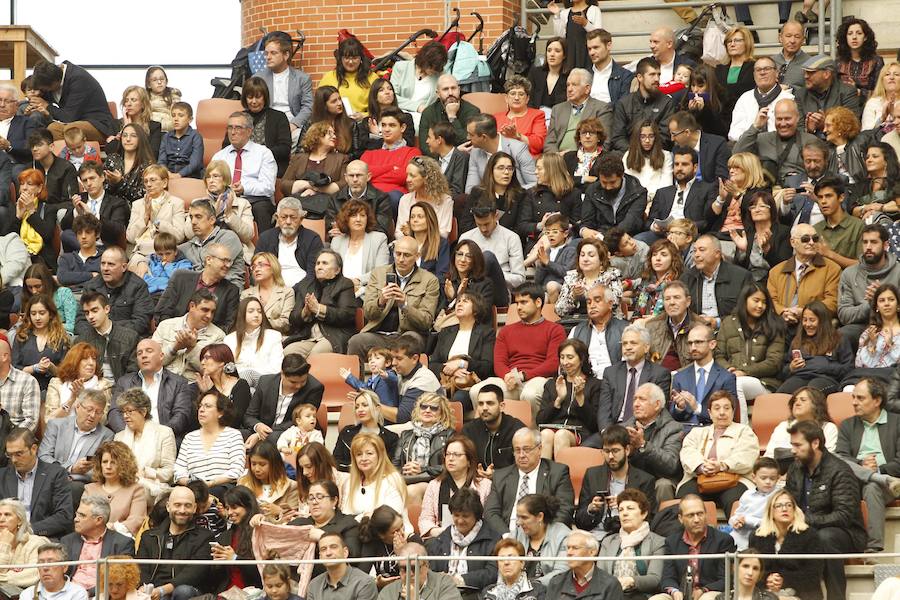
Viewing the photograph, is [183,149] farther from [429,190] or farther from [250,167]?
[429,190]

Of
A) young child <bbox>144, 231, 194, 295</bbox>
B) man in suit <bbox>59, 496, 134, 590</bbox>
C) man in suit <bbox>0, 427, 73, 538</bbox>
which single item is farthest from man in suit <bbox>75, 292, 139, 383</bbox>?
man in suit <bbox>59, 496, 134, 590</bbox>

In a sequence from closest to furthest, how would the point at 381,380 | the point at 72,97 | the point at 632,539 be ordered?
the point at 632,539, the point at 381,380, the point at 72,97

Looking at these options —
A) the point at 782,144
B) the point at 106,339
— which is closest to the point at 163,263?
the point at 106,339

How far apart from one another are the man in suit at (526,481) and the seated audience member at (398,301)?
2.08 metres

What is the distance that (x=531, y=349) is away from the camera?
45.6 feet

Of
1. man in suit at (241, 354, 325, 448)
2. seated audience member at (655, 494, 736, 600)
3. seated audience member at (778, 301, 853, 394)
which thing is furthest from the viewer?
man in suit at (241, 354, 325, 448)

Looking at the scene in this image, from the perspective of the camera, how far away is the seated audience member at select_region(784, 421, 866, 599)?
38.6ft

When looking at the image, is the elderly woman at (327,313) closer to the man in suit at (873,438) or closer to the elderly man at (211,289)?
the elderly man at (211,289)

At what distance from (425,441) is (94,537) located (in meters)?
2.14

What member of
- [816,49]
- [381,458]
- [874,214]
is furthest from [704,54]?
[381,458]

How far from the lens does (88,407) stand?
13.6m

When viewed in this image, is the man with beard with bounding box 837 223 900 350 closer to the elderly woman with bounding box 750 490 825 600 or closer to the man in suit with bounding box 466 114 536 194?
the elderly woman with bounding box 750 490 825 600

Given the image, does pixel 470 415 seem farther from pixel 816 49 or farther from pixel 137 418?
pixel 816 49

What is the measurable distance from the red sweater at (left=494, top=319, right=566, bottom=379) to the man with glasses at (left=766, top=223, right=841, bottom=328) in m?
1.51
